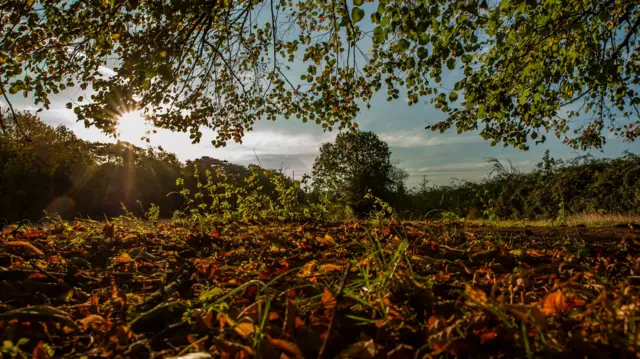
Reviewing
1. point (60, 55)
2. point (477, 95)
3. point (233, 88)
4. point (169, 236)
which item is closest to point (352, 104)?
point (477, 95)

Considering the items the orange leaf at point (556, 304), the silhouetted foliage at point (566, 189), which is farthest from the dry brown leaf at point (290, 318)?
the silhouetted foliage at point (566, 189)

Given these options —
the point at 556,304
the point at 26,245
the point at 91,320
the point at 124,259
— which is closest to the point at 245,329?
the point at 91,320

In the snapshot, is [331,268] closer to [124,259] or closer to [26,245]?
[124,259]

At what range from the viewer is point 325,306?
134cm

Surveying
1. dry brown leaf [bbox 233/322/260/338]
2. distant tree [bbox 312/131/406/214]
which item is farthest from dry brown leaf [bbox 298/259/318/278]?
distant tree [bbox 312/131/406/214]

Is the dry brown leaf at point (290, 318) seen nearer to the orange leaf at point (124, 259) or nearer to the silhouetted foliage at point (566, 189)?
the orange leaf at point (124, 259)

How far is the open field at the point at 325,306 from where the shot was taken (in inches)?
41.8

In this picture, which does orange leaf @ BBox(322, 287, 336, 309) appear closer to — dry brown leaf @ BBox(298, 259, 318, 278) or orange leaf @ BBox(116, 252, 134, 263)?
dry brown leaf @ BBox(298, 259, 318, 278)

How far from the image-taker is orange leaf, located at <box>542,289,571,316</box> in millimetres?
1206

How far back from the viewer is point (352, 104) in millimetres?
6516

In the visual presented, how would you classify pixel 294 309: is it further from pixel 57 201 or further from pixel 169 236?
pixel 57 201

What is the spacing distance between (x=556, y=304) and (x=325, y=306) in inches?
31.1

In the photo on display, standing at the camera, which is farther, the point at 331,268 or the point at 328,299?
the point at 331,268

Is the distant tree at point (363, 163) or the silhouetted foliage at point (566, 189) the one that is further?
the distant tree at point (363, 163)
